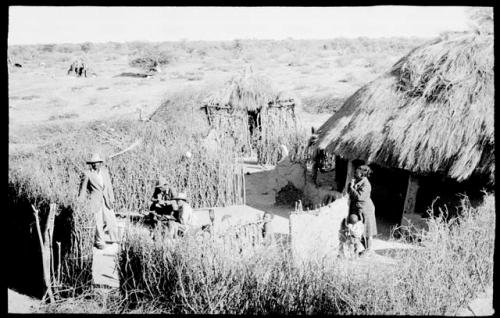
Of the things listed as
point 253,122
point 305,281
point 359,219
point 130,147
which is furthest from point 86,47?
point 305,281

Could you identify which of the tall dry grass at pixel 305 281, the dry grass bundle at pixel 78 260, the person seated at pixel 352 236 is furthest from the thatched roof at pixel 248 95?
the tall dry grass at pixel 305 281

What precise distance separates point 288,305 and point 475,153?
4.42 m

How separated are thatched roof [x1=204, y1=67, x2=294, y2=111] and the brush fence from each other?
8511 mm

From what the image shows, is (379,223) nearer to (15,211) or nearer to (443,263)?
(443,263)

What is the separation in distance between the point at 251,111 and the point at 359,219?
897 centimetres

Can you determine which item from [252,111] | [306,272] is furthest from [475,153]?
[252,111]

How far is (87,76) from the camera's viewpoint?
3288 centimetres

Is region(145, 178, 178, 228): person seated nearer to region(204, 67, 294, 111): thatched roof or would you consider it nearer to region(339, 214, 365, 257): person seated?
region(339, 214, 365, 257): person seated

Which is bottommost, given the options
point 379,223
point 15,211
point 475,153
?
point 379,223

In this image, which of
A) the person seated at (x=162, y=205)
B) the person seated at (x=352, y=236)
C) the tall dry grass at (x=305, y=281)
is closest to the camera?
the tall dry grass at (x=305, y=281)

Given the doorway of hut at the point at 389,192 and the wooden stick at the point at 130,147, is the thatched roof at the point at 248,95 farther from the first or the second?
the doorway of hut at the point at 389,192

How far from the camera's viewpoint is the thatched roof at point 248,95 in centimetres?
1547

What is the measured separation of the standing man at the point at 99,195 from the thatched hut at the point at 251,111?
707 centimetres

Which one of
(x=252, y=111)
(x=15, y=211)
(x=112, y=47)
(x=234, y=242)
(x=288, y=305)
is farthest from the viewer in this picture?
(x=112, y=47)
